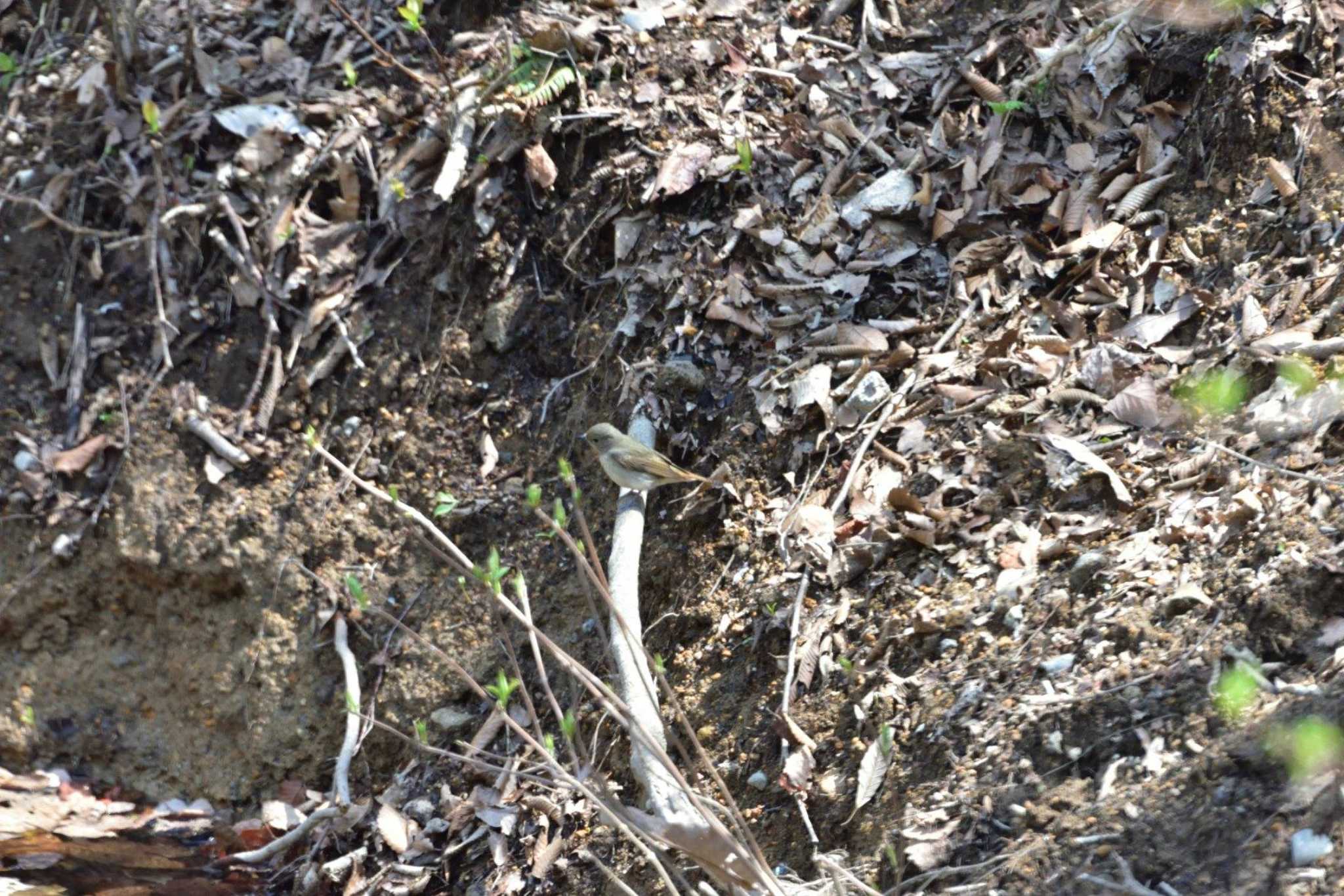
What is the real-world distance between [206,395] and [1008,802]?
12.1 ft

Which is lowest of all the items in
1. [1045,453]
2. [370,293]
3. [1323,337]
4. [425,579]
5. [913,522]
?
[425,579]

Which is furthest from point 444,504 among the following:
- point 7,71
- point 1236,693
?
point 7,71

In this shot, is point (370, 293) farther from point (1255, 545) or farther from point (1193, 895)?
point (1193, 895)

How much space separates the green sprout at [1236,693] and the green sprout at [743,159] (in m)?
2.44

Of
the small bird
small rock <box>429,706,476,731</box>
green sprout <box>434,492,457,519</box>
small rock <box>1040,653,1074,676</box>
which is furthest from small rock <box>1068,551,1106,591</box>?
green sprout <box>434,492,457,519</box>

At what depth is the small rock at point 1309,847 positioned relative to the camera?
201 cm

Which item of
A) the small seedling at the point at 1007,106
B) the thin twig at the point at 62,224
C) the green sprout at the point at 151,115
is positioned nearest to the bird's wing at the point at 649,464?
the small seedling at the point at 1007,106

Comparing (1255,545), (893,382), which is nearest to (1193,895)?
(1255,545)

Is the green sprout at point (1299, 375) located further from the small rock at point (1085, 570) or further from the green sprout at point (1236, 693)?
the green sprout at point (1236, 693)

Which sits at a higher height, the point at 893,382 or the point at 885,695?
the point at 893,382

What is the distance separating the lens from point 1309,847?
202 centimetres

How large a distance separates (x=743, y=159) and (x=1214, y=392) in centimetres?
186

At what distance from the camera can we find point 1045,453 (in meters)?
3.17

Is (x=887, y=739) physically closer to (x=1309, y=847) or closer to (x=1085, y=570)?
(x=1085, y=570)
